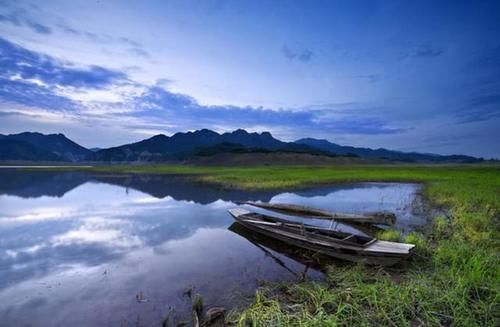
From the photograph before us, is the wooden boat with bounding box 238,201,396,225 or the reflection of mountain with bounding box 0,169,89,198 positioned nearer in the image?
the wooden boat with bounding box 238,201,396,225

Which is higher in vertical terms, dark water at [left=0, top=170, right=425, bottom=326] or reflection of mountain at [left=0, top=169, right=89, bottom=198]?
dark water at [left=0, top=170, right=425, bottom=326]

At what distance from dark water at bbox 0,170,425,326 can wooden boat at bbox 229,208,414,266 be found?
1.91 feet

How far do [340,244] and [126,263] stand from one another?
7.36 meters

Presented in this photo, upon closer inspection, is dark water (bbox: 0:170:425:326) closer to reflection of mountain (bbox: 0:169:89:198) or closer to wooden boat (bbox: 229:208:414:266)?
wooden boat (bbox: 229:208:414:266)

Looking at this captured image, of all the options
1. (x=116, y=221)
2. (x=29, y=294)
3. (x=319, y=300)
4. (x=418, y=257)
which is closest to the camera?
(x=319, y=300)

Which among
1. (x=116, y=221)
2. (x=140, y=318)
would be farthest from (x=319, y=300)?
(x=116, y=221)

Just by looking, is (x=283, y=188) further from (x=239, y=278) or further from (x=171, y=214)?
(x=239, y=278)

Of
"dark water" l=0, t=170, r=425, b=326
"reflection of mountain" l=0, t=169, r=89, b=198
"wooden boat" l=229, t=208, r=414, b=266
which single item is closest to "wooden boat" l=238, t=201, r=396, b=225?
"dark water" l=0, t=170, r=425, b=326

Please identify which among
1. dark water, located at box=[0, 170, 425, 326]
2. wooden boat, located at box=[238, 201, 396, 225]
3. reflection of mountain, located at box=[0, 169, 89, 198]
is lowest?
reflection of mountain, located at box=[0, 169, 89, 198]

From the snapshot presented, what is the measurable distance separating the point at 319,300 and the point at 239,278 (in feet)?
10.3

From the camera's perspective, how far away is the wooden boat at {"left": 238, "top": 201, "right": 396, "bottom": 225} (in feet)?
50.4

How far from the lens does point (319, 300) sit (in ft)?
19.8

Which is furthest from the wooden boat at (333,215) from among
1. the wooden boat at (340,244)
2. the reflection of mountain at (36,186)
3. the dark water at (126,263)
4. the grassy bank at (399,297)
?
the reflection of mountain at (36,186)

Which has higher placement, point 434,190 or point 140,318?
point 434,190
